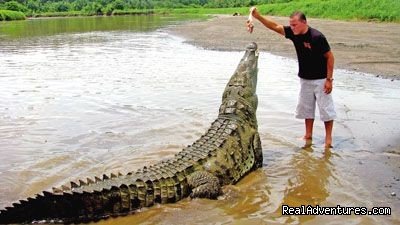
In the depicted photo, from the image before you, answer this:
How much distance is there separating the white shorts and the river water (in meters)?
→ 0.46

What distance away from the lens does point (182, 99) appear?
980 centimetres

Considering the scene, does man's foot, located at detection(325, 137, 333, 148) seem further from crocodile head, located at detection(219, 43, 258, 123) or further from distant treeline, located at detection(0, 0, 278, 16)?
distant treeline, located at detection(0, 0, 278, 16)

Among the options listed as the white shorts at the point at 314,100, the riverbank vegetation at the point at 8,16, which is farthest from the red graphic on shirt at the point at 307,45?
the riverbank vegetation at the point at 8,16

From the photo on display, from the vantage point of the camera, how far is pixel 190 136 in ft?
23.6

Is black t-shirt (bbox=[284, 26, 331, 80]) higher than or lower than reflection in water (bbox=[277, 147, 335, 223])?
higher

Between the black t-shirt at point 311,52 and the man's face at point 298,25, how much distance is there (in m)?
0.06

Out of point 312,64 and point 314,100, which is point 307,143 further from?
point 312,64

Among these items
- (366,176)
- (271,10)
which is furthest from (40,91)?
(271,10)

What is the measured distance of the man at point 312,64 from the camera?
606 cm

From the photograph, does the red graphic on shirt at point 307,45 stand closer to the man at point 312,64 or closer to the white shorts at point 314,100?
the man at point 312,64

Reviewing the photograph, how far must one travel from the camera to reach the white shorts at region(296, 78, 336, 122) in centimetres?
632

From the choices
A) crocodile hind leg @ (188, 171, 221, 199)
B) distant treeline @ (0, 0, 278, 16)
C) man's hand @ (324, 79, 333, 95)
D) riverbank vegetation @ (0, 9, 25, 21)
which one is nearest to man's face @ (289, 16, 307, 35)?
man's hand @ (324, 79, 333, 95)

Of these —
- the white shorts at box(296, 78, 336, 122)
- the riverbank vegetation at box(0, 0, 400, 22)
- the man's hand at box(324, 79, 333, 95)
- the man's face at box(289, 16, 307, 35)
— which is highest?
the riverbank vegetation at box(0, 0, 400, 22)

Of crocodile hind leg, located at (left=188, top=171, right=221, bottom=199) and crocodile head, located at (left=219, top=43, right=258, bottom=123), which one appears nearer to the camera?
crocodile hind leg, located at (left=188, top=171, right=221, bottom=199)
